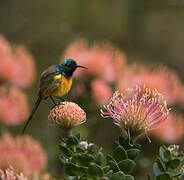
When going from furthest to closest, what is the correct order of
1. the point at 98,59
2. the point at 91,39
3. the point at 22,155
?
the point at 91,39
the point at 98,59
the point at 22,155

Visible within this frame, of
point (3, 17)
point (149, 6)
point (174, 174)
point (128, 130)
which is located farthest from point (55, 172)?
point (149, 6)

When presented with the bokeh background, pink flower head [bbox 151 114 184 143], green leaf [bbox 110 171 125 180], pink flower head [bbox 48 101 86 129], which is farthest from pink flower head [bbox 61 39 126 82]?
green leaf [bbox 110 171 125 180]

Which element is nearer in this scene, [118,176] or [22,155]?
[118,176]

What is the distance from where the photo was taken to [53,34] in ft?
6.72

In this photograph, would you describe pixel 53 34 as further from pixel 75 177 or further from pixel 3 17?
pixel 75 177

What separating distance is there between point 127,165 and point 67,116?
23cm

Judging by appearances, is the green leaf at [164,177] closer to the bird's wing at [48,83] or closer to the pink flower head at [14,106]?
the bird's wing at [48,83]

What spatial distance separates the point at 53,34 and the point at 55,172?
800 mm

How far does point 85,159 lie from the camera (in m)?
0.66

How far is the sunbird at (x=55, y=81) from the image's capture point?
3.44 feet

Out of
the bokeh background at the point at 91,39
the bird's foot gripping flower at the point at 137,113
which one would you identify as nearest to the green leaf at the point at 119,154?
the bird's foot gripping flower at the point at 137,113

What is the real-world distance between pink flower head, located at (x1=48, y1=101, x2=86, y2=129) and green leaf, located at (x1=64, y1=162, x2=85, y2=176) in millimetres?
207

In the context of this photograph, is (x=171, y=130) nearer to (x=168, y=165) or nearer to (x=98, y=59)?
(x=98, y=59)

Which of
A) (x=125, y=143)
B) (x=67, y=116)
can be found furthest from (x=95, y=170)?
(x=67, y=116)
